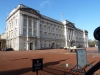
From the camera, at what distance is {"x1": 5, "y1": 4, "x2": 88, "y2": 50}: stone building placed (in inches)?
1781

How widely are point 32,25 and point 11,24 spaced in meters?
11.4

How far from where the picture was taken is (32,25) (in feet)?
164

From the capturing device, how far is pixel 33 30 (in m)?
50.2

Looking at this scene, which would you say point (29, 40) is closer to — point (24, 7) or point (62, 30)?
point (24, 7)

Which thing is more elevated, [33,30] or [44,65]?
[33,30]

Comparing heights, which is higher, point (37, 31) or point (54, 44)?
A: point (37, 31)

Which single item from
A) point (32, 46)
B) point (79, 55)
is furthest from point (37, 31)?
point (79, 55)

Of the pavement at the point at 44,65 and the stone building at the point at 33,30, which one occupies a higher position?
the stone building at the point at 33,30

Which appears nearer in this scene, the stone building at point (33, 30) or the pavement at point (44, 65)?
the pavement at point (44, 65)

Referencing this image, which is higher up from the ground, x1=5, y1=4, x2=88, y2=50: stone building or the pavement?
x1=5, y1=4, x2=88, y2=50: stone building

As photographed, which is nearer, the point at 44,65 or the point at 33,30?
the point at 44,65

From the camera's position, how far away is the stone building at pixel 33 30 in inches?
1781

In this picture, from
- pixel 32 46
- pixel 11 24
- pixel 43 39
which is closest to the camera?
pixel 32 46

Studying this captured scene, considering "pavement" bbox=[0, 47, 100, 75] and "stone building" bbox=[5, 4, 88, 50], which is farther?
"stone building" bbox=[5, 4, 88, 50]
